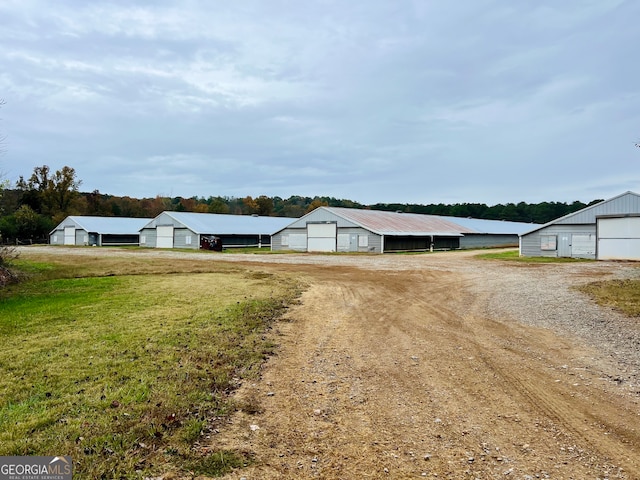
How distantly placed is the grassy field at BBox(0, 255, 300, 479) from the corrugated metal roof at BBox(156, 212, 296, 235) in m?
39.9

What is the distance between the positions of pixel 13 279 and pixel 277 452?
1901 centimetres

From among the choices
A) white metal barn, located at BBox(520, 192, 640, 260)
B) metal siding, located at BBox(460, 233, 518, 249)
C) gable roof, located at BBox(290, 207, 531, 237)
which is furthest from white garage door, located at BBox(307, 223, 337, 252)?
metal siding, located at BBox(460, 233, 518, 249)

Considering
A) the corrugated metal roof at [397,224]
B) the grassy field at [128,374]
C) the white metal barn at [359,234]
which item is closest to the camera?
the grassy field at [128,374]

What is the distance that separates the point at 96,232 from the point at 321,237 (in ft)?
130

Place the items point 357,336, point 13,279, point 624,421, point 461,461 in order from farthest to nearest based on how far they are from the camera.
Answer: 1. point 13,279
2. point 357,336
3. point 624,421
4. point 461,461

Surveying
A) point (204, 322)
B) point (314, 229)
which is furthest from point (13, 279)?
point (314, 229)

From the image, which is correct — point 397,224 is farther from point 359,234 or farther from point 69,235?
point 69,235

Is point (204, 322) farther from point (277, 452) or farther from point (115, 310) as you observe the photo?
point (277, 452)

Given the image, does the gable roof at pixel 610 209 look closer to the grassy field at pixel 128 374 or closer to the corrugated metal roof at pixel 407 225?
the corrugated metal roof at pixel 407 225

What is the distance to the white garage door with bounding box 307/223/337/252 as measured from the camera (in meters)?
47.0

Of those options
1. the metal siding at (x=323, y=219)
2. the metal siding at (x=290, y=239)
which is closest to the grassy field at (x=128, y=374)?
the metal siding at (x=323, y=219)

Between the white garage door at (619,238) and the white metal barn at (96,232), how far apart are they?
61.5m

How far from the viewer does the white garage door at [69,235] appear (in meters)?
70.4

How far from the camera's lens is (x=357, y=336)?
921 centimetres
